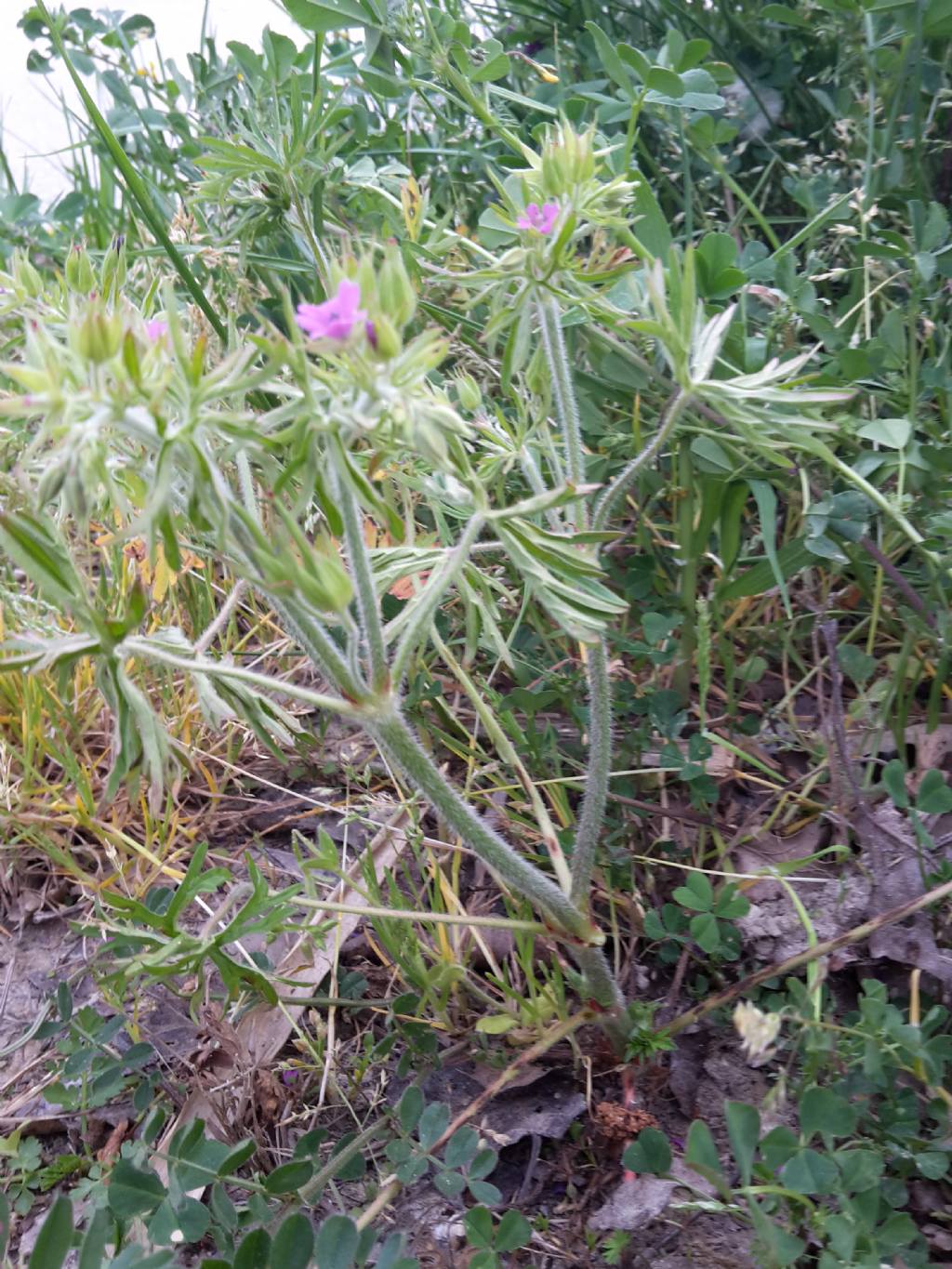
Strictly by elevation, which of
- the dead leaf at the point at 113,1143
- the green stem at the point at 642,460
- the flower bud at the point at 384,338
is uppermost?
the flower bud at the point at 384,338

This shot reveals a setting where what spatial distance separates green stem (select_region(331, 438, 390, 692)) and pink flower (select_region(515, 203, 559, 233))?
1.24ft

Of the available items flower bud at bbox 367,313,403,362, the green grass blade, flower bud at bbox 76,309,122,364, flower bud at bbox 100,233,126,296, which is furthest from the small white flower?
the green grass blade

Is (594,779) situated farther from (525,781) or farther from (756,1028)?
(756,1028)

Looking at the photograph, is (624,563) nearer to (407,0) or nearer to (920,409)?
(920,409)

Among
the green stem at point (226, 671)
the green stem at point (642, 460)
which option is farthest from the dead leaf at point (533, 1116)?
the green stem at point (642, 460)

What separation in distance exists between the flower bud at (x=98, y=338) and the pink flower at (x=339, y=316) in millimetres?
140

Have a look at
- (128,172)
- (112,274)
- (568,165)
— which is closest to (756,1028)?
(568,165)

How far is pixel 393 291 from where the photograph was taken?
83 centimetres

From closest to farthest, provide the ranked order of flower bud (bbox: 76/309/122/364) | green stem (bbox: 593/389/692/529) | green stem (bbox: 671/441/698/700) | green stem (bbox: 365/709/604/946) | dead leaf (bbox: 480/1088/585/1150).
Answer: flower bud (bbox: 76/309/122/364)
green stem (bbox: 365/709/604/946)
green stem (bbox: 593/389/692/529)
dead leaf (bbox: 480/1088/585/1150)
green stem (bbox: 671/441/698/700)

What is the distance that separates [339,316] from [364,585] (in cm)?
26

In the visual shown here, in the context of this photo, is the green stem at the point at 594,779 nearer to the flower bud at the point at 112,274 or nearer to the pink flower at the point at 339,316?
the pink flower at the point at 339,316

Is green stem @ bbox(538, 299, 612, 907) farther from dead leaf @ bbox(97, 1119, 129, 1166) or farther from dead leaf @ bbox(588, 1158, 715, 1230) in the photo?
dead leaf @ bbox(97, 1119, 129, 1166)

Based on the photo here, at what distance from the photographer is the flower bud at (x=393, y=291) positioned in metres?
0.82

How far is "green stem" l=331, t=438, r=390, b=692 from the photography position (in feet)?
3.01
